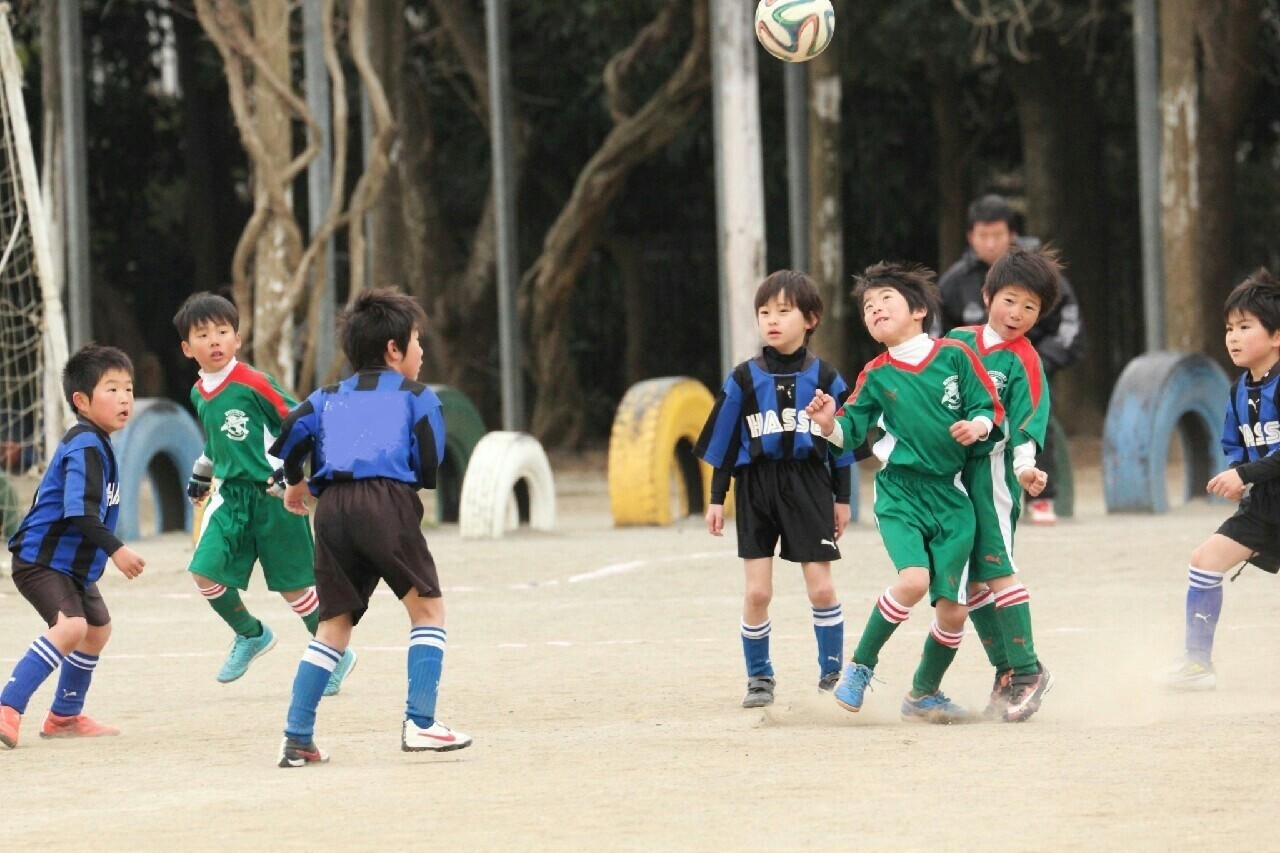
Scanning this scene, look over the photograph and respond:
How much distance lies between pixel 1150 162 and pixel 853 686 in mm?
10219

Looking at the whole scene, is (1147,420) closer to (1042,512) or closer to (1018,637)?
(1042,512)

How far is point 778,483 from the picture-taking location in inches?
281

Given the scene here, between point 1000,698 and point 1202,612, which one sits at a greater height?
point 1202,612

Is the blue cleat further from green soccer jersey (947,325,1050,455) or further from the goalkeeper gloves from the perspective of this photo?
the goalkeeper gloves

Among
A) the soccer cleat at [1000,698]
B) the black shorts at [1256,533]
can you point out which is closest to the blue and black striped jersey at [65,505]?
the soccer cleat at [1000,698]

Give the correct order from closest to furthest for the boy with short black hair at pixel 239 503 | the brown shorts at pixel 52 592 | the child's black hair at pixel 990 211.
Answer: the brown shorts at pixel 52 592
the boy with short black hair at pixel 239 503
the child's black hair at pixel 990 211

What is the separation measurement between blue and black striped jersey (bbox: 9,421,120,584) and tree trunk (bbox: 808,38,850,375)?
12.9 m

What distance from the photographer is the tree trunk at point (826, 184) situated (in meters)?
19.2

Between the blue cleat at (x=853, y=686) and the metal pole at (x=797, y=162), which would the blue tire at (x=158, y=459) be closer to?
the metal pole at (x=797, y=162)

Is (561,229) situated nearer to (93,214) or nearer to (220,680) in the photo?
(93,214)

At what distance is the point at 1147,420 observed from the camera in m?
14.0

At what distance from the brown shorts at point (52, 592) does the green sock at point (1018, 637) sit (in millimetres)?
3032

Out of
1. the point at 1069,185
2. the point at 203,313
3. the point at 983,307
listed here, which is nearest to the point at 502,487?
the point at 983,307

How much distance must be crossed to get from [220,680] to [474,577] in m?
3.90
